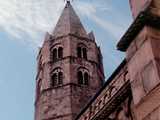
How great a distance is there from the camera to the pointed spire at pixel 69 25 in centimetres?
2642

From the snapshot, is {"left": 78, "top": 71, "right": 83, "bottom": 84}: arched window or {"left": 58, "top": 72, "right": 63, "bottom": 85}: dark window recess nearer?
{"left": 58, "top": 72, "right": 63, "bottom": 85}: dark window recess

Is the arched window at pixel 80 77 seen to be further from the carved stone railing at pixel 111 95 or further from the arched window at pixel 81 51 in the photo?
the carved stone railing at pixel 111 95

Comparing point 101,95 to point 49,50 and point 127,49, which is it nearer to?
point 127,49

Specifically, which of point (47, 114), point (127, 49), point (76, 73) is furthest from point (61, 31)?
point (127, 49)

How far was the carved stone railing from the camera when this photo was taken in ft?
37.7

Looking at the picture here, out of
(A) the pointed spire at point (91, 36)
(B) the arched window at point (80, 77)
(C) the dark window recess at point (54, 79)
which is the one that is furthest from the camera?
(A) the pointed spire at point (91, 36)

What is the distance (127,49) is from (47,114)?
17.6 m

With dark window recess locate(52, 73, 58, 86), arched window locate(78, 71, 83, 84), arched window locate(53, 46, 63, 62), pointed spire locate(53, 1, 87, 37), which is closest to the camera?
dark window recess locate(52, 73, 58, 86)

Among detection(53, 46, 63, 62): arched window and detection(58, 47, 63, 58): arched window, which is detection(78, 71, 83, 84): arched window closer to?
detection(53, 46, 63, 62): arched window

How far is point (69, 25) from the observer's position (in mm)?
27078

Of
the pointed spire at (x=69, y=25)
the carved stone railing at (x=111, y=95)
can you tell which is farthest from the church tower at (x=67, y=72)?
the carved stone railing at (x=111, y=95)

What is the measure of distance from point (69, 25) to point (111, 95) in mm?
15253

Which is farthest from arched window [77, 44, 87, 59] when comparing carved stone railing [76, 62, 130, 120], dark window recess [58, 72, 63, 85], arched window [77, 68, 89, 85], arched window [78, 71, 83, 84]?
carved stone railing [76, 62, 130, 120]

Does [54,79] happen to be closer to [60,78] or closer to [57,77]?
[57,77]
